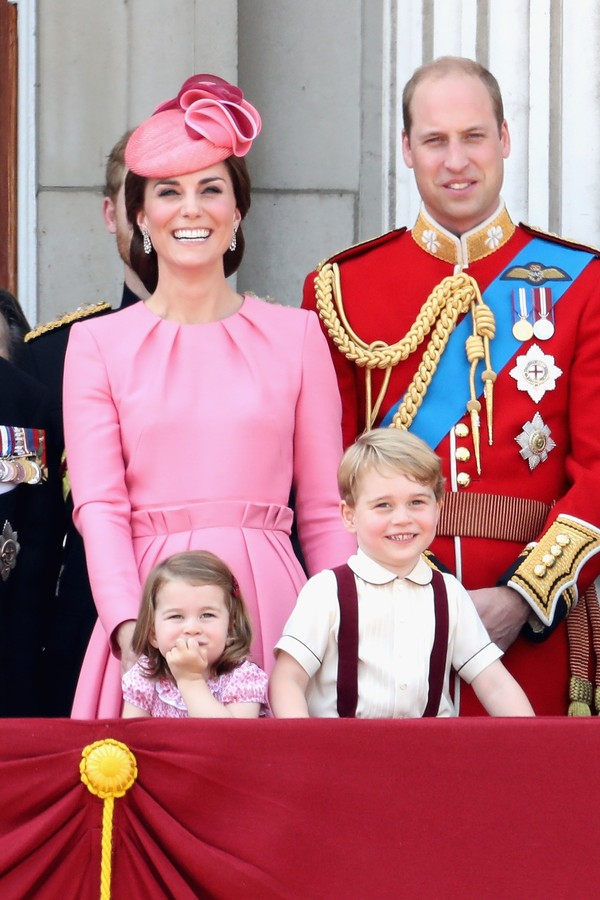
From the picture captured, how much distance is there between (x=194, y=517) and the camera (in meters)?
3.21

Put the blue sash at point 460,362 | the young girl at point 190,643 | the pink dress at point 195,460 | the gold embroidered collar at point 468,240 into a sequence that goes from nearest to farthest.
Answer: the young girl at point 190,643, the pink dress at point 195,460, the blue sash at point 460,362, the gold embroidered collar at point 468,240

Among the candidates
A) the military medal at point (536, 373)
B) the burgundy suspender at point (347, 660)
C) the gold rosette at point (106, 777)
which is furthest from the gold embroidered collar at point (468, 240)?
the gold rosette at point (106, 777)

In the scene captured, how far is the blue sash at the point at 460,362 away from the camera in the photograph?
11.7 ft

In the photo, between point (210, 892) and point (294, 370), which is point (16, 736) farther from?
point (294, 370)

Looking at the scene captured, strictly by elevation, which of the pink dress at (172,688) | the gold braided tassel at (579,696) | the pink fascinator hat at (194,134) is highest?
the pink fascinator hat at (194,134)

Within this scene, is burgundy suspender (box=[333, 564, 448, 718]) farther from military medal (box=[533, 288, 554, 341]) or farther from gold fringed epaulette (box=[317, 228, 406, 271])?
gold fringed epaulette (box=[317, 228, 406, 271])

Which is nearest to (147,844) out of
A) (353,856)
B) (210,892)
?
(210,892)

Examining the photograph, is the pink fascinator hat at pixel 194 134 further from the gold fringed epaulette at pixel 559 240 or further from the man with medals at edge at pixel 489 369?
the gold fringed epaulette at pixel 559 240

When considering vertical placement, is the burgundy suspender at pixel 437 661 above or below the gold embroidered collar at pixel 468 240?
below

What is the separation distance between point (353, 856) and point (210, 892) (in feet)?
0.65

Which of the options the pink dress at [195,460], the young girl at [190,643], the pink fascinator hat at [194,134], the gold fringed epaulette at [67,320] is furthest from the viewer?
the gold fringed epaulette at [67,320]

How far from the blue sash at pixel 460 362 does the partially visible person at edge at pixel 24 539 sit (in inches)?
26.2

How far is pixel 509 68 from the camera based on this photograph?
4.58 metres

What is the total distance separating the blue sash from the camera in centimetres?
356
